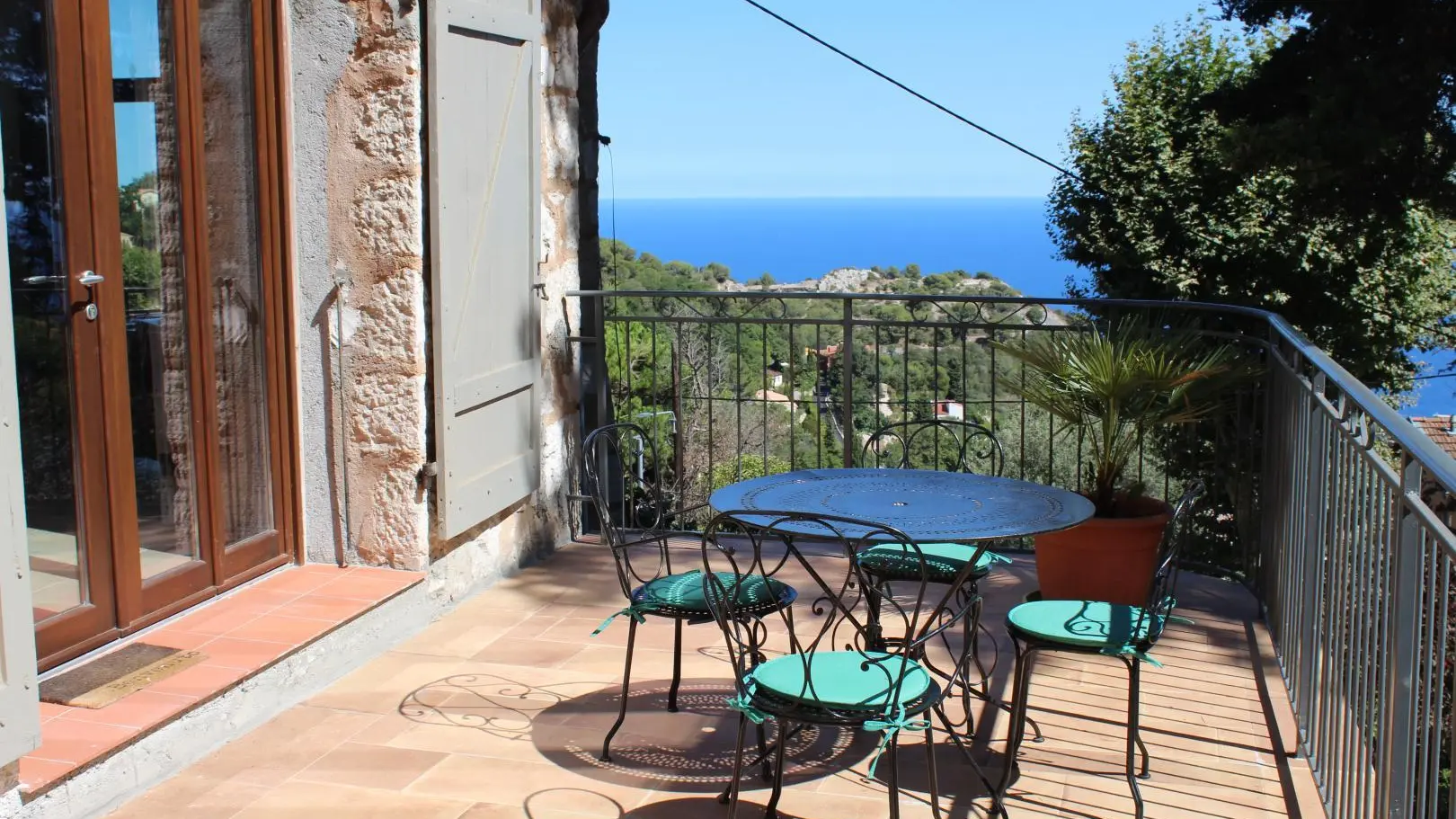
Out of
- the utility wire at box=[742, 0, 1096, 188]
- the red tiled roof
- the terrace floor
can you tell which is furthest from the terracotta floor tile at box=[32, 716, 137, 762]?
the red tiled roof

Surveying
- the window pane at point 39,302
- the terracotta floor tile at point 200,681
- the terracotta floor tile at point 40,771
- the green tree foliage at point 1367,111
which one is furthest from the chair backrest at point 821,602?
the green tree foliage at point 1367,111

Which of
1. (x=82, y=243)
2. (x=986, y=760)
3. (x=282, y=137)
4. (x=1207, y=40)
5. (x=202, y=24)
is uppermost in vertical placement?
(x=1207, y=40)

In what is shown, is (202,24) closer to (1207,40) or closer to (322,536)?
(322,536)

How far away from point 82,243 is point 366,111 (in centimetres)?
105

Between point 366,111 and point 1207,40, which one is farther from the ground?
point 1207,40

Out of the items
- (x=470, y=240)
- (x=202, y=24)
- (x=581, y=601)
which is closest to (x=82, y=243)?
(x=202, y=24)

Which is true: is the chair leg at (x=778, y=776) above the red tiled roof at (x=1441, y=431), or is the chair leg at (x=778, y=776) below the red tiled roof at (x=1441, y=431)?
above

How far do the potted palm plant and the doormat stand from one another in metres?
2.56

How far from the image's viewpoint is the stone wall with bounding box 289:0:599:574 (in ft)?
12.6

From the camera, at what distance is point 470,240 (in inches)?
162

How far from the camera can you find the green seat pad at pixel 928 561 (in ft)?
10.4

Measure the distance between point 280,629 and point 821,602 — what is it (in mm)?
1895

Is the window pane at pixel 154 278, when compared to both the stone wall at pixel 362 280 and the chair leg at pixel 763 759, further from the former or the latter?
the chair leg at pixel 763 759

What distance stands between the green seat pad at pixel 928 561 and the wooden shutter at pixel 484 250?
57.9 inches
